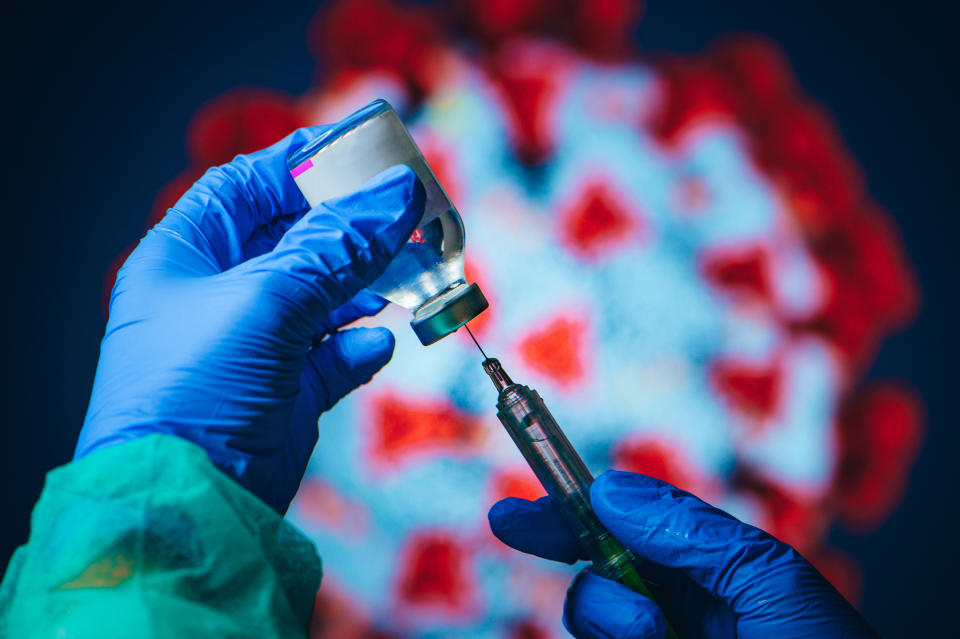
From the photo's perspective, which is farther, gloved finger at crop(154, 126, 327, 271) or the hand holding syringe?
gloved finger at crop(154, 126, 327, 271)

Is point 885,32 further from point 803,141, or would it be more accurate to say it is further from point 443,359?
point 443,359

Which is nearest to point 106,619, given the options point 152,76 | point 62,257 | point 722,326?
point 62,257

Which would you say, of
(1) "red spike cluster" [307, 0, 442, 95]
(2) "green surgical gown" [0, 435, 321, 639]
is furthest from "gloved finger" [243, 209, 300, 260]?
(2) "green surgical gown" [0, 435, 321, 639]

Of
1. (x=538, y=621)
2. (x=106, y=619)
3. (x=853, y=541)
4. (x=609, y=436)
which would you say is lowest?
(x=853, y=541)

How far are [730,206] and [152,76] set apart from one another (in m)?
1.26

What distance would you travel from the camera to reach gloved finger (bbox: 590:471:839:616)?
29.4 inches

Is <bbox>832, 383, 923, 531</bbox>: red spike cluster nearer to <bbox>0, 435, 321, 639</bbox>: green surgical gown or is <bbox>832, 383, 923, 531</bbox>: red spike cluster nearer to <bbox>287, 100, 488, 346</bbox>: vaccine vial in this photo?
<bbox>287, 100, 488, 346</bbox>: vaccine vial

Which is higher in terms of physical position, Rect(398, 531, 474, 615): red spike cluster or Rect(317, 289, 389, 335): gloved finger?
Rect(317, 289, 389, 335): gloved finger

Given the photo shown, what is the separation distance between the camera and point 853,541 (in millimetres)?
1339

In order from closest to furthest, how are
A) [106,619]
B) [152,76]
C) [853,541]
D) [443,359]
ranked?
[106,619] < [152,76] < [443,359] < [853,541]

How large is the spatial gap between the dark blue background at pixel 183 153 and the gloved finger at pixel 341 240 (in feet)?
2.01

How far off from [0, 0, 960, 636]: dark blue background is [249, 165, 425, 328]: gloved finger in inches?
24.1

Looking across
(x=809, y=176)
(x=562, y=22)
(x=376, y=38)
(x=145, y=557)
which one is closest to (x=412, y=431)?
(x=145, y=557)

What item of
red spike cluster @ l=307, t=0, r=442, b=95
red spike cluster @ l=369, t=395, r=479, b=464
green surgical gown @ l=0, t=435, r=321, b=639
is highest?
red spike cluster @ l=307, t=0, r=442, b=95
